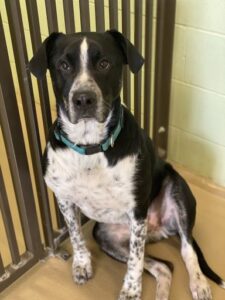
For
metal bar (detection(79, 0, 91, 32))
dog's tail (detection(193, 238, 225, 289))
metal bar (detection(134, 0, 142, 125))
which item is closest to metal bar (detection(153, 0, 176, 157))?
metal bar (detection(134, 0, 142, 125))

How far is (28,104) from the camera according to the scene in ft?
5.36

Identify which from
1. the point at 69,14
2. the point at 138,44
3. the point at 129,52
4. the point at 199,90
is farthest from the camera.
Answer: the point at 199,90

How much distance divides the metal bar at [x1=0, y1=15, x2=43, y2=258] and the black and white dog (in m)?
0.14

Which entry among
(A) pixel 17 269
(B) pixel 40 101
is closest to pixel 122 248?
(A) pixel 17 269

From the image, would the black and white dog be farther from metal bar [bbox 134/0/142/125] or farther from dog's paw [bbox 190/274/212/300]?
metal bar [bbox 134/0/142/125]

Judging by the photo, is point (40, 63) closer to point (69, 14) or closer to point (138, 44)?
point (69, 14)

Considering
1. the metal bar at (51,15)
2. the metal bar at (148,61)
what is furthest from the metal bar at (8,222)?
the metal bar at (148,61)

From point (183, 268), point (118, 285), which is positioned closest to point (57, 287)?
point (118, 285)

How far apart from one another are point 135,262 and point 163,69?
1.01 m

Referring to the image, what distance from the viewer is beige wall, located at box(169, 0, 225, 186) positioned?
6.70ft

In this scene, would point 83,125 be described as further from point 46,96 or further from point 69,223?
point 69,223

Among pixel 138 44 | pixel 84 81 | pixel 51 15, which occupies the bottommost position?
pixel 138 44

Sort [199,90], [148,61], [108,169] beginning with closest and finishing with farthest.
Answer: [108,169], [148,61], [199,90]

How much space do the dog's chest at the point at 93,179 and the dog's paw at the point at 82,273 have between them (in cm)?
39
